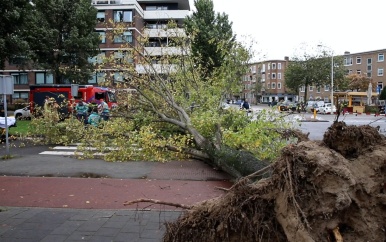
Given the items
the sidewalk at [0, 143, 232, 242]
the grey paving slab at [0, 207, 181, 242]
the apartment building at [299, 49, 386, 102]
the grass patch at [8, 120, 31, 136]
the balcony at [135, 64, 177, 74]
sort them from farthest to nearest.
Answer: the apartment building at [299, 49, 386, 102], the grass patch at [8, 120, 31, 136], the balcony at [135, 64, 177, 74], the sidewalk at [0, 143, 232, 242], the grey paving slab at [0, 207, 181, 242]

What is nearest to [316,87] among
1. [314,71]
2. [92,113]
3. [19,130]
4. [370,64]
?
[314,71]

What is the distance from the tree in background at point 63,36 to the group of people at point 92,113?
50.8 ft

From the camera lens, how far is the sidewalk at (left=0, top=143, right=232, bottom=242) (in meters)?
5.01

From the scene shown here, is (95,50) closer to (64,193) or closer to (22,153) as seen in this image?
(22,153)

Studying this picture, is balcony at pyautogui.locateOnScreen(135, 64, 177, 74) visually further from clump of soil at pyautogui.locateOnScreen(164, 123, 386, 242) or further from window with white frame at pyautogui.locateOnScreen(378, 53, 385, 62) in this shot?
window with white frame at pyautogui.locateOnScreen(378, 53, 385, 62)

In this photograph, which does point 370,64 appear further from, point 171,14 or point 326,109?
point 171,14

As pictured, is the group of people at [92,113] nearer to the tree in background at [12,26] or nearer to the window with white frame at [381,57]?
the tree in background at [12,26]

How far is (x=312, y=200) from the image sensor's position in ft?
7.59

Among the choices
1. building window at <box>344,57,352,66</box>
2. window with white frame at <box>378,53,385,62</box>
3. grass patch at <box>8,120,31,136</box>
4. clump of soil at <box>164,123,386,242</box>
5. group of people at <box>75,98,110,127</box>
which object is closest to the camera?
clump of soil at <box>164,123,386,242</box>

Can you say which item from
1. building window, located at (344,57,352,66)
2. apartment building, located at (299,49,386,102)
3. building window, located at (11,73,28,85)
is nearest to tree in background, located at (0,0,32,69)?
building window, located at (11,73,28,85)

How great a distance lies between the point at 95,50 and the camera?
31156 millimetres

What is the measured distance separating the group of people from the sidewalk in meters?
1.45

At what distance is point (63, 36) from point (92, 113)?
65.9 ft

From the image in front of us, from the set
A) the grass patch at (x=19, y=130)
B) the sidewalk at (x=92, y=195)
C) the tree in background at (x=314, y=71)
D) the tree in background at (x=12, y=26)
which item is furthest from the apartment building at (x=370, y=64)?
the sidewalk at (x=92, y=195)
